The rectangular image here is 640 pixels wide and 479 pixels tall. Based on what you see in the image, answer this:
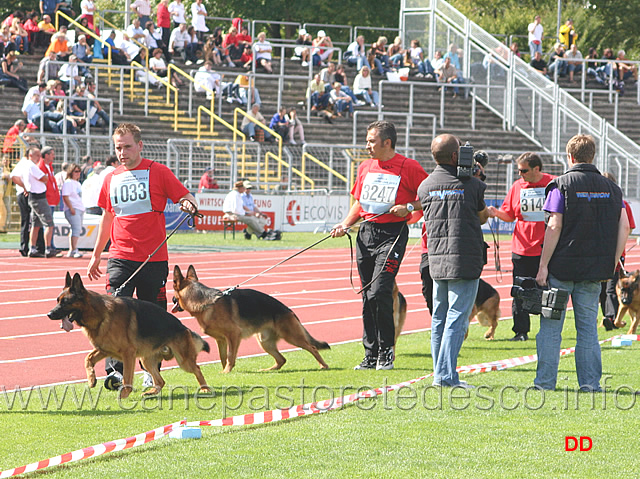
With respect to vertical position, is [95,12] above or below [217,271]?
above

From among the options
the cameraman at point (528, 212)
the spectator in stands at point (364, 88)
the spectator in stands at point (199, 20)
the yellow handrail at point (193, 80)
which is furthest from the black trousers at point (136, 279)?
the spectator in stands at point (199, 20)

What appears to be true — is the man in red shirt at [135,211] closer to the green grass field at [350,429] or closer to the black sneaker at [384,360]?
the green grass field at [350,429]

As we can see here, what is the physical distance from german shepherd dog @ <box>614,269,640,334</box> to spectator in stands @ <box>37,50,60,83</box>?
73.4 ft

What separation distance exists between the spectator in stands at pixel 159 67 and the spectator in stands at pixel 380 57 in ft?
29.3

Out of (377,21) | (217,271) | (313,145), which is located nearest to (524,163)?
(217,271)

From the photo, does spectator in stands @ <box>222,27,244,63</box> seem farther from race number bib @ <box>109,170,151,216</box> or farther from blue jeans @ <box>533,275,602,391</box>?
blue jeans @ <box>533,275,602,391</box>

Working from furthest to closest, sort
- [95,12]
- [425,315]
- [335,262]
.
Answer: [95,12] → [335,262] → [425,315]

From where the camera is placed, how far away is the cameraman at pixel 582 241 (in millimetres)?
7773

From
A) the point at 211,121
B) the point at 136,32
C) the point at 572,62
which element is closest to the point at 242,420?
the point at 211,121

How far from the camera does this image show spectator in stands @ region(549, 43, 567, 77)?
41.5 meters

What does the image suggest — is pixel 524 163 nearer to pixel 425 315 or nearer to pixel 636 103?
pixel 425 315

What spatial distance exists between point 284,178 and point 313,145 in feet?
4.43

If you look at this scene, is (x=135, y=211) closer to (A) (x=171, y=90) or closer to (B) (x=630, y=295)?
(B) (x=630, y=295)

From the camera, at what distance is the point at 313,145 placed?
3128 cm
